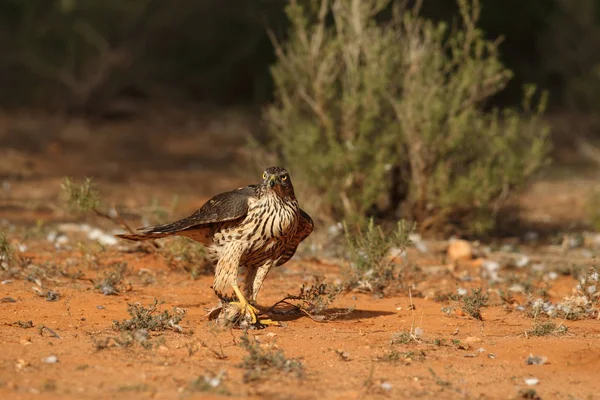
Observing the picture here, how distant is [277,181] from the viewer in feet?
19.7

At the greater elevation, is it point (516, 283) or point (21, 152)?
point (21, 152)

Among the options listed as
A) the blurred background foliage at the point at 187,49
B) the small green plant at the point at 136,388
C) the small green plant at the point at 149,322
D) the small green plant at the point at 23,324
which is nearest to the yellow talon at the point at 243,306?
the small green plant at the point at 149,322

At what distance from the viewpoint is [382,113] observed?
988cm

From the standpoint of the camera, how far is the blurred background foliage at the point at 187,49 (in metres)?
17.4

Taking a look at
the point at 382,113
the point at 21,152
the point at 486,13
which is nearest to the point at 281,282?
the point at 382,113

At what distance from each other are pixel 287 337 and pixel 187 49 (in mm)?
14187

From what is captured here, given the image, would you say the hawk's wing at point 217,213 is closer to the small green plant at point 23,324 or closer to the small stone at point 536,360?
the small green plant at point 23,324

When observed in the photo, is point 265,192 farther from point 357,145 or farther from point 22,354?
point 357,145

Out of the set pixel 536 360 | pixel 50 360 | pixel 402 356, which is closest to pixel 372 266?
pixel 402 356

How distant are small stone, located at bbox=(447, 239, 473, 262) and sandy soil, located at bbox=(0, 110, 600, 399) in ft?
0.38

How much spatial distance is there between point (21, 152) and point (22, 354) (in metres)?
9.70

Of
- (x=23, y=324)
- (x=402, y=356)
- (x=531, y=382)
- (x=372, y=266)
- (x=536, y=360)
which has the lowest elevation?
(x=531, y=382)

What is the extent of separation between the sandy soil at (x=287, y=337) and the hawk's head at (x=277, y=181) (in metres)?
0.93

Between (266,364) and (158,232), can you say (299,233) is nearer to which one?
(158,232)
